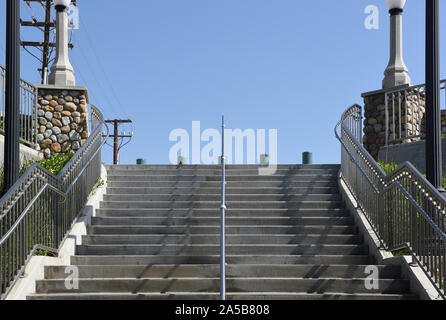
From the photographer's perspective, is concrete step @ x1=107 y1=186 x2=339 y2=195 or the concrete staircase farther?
concrete step @ x1=107 y1=186 x2=339 y2=195

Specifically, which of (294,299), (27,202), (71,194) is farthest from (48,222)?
(294,299)

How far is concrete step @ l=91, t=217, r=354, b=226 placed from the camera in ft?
32.4

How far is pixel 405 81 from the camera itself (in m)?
14.0

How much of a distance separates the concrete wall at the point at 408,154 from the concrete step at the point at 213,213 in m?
3.09

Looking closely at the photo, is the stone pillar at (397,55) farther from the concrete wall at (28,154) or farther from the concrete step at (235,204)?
the concrete wall at (28,154)

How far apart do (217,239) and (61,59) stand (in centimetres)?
682

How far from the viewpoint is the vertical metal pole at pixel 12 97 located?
25.5 feet

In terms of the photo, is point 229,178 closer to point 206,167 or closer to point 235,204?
point 206,167

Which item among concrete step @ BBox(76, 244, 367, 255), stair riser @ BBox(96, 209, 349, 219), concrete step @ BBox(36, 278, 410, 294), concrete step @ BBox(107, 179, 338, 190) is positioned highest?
concrete step @ BBox(107, 179, 338, 190)

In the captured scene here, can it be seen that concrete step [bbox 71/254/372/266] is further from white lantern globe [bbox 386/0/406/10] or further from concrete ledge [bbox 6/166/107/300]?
white lantern globe [bbox 386/0/406/10]

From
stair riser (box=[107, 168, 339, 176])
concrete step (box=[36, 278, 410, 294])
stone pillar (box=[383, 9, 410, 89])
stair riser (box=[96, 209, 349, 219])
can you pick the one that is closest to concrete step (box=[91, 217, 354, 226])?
stair riser (box=[96, 209, 349, 219])

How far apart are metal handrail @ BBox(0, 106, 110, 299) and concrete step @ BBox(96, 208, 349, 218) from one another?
62cm

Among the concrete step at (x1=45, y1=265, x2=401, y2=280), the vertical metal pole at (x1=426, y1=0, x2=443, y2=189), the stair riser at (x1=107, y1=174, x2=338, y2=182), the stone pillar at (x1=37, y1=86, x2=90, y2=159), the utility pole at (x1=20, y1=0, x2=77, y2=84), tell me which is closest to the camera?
the concrete step at (x1=45, y1=265, x2=401, y2=280)

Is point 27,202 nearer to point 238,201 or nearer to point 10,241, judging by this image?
point 10,241
